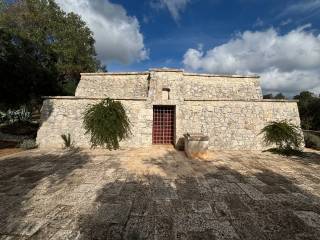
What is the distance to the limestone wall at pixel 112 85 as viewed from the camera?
13.1 m

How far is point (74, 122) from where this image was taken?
954cm

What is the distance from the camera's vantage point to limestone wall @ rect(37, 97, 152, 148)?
9453 mm

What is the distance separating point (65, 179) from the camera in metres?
5.14

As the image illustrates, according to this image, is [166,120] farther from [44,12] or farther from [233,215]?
[44,12]

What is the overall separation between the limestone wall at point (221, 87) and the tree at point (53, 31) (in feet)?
28.6

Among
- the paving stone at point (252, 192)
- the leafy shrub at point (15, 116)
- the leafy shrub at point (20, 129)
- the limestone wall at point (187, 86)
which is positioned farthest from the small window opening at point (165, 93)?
the leafy shrub at point (15, 116)

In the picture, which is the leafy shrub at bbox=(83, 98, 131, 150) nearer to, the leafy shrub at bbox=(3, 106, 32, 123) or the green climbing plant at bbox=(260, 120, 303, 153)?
the green climbing plant at bbox=(260, 120, 303, 153)

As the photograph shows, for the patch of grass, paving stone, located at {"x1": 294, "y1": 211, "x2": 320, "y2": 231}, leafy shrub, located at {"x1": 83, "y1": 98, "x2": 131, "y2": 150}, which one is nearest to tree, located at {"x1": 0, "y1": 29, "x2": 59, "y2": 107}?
leafy shrub, located at {"x1": 83, "y1": 98, "x2": 131, "y2": 150}

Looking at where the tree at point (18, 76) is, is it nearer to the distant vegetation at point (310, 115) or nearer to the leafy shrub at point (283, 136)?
the leafy shrub at point (283, 136)

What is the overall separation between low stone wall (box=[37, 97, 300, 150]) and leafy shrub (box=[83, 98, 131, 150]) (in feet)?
1.25

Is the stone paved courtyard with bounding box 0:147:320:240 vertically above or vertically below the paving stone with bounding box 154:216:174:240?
above

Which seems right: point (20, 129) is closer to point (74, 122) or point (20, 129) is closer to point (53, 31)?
point (53, 31)

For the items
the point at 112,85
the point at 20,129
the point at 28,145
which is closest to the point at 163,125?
the point at 112,85

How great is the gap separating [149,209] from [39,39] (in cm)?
1482
